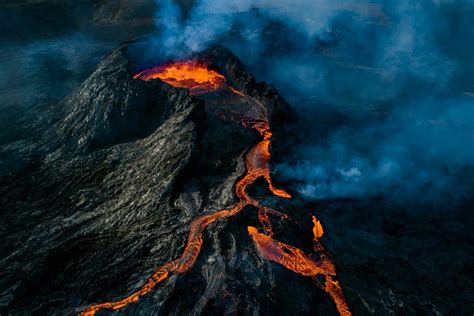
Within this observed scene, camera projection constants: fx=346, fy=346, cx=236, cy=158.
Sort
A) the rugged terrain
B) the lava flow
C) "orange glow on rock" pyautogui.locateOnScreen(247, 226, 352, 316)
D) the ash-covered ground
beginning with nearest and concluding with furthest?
the rugged terrain, the lava flow, the ash-covered ground, "orange glow on rock" pyautogui.locateOnScreen(247, 226, 352, 316)

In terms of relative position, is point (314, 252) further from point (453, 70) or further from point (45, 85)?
point (453, 70)

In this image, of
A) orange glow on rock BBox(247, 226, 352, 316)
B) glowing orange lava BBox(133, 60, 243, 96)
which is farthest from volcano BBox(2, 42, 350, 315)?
glowing orange lava BBox(133, 60, 243, 96)

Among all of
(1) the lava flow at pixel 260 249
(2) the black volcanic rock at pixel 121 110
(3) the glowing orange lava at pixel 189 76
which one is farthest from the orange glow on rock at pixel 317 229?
(3) the glowing orange lava at pixel 189 76

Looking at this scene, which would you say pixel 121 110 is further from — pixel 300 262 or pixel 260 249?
pixel 300 262

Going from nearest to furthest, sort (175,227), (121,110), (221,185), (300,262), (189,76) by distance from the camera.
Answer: (300,262)
(175,227)
(221,185)
(121,110)
(189,76)

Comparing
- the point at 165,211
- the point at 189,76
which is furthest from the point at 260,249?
the point at 189,76

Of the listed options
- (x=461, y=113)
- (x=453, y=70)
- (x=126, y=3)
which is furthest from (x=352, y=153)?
(x=126, y=3)

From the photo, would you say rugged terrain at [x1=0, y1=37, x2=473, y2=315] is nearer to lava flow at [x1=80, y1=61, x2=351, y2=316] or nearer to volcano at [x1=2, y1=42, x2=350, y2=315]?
volcano at [x1=2, y1=42, x2=350, y2=315]
